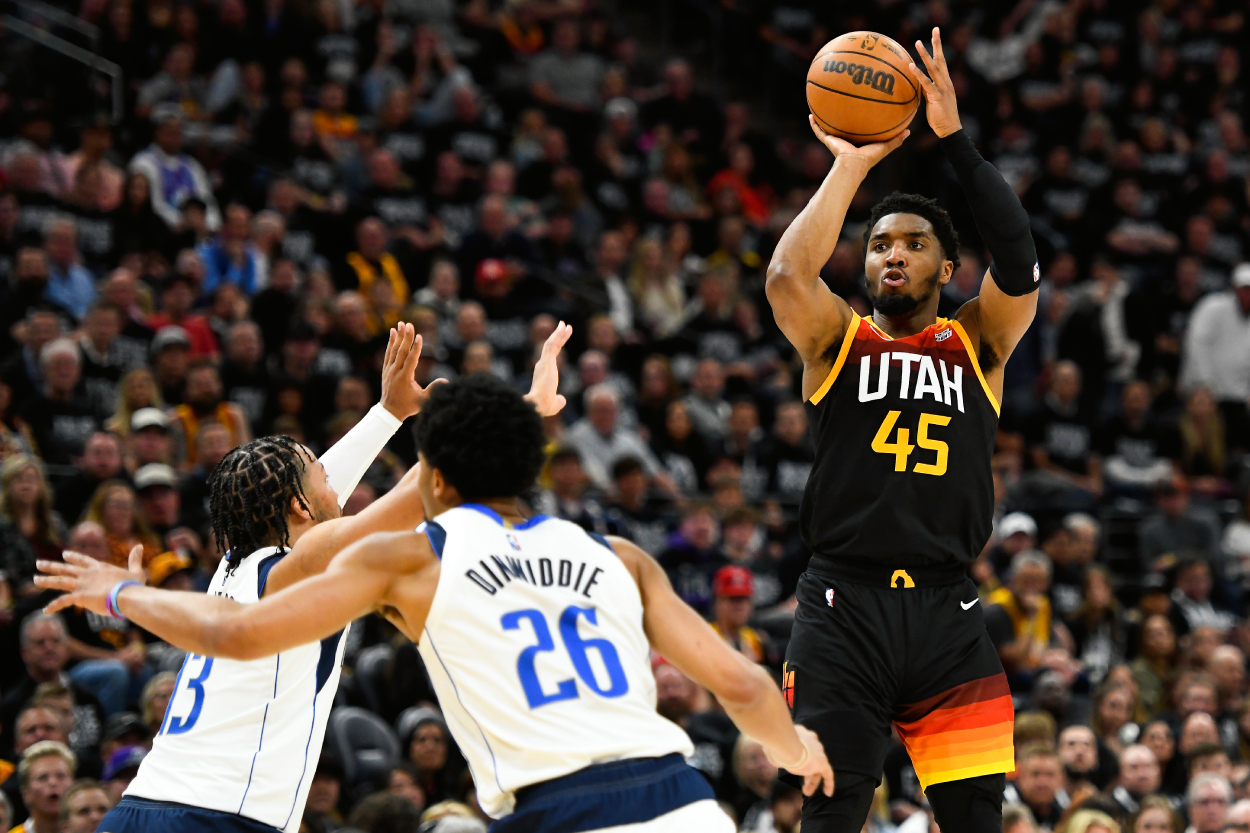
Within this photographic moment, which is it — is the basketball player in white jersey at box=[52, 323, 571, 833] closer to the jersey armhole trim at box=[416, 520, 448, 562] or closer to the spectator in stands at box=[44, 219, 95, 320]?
the jersey armhole trim at box=[416, 520, 448, 562]

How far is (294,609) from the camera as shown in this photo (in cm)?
381

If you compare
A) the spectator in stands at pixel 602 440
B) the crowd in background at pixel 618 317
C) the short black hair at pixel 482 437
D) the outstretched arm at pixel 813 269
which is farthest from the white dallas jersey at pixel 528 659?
the spectator in stands at pixel 602 440

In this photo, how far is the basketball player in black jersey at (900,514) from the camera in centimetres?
526

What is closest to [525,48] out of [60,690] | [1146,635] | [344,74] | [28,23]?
[344,74]

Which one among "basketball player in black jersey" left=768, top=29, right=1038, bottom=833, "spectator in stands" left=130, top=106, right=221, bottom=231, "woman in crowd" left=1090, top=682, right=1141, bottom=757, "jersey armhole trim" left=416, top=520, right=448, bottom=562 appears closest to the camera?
"jersey armhole trim" left=416, top=520, right=448, bottom=562

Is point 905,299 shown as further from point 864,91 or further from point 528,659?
point 528,659

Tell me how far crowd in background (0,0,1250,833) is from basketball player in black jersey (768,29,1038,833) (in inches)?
114

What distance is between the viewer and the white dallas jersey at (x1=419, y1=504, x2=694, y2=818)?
3.85 meters

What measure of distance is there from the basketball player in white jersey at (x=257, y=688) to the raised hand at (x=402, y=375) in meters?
0.62

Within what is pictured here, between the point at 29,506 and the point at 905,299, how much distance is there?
20.5 ft

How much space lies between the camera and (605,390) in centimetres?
1277

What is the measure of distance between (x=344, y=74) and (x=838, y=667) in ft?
39.5

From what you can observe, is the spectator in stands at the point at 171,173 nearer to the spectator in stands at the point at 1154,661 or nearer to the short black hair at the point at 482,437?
the spectator in stands at the point at 1154,661

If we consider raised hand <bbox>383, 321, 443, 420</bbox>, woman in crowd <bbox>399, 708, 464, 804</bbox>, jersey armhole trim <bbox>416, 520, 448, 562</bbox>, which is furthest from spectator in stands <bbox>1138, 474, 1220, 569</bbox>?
jersey armhole trim <bbox>416, 520, 448, 562</bbox>
